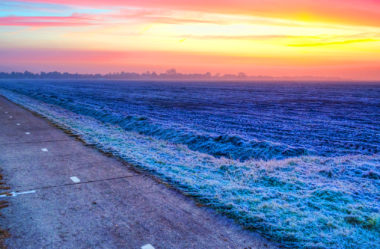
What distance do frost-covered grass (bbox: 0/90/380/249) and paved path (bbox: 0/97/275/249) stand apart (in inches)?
17.0

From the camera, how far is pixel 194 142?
13.4 metres

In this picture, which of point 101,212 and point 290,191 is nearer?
point 101,212

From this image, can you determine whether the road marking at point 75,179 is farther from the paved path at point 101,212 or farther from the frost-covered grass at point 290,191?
the frost-covered grass at point 290,191

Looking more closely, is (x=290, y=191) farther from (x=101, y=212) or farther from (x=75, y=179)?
(x=75, y=179)

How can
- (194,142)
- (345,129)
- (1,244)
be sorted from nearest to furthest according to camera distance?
1. (1,244)
2. (194,142)
3. (345,129)

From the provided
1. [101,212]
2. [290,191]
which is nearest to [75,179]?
[101,212]

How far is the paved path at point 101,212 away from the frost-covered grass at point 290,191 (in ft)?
1.42

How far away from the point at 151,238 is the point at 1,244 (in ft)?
6.43

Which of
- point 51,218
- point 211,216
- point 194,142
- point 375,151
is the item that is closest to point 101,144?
point 194,142

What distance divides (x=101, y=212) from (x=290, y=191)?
3.74m

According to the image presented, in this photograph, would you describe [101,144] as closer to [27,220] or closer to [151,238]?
[27,220]

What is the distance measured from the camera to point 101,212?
5.28 metres

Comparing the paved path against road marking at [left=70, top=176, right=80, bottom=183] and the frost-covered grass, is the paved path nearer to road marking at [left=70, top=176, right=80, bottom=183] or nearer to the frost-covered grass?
road marking at [left=70, top=176, right=80, bottom=183]

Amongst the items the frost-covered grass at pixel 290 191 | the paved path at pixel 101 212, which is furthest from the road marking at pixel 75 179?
the frost-covered grass at pixel 290 191
